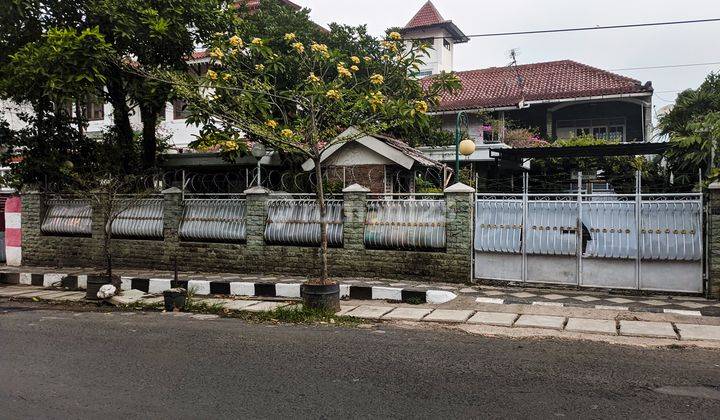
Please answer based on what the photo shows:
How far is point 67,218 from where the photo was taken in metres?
14.0

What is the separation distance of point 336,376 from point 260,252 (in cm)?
710

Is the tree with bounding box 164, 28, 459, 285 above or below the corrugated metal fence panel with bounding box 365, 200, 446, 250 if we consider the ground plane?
above

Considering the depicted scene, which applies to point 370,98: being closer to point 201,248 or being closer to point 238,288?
point 238,288

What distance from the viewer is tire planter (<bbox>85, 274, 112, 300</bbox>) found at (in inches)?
391

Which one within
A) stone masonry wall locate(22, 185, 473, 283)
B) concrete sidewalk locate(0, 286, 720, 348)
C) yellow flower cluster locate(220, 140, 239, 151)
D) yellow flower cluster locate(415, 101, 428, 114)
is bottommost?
concrete sidewalk locate(0, 286, 720, 348)

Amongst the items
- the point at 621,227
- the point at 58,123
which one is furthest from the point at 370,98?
the point at 58,123

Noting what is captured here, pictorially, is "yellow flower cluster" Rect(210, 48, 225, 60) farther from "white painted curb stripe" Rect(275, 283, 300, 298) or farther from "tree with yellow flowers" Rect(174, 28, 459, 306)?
"white painted curb stripe" Rect(275, 283, 300, 298)

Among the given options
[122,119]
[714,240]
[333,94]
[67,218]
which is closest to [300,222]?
[333,94]

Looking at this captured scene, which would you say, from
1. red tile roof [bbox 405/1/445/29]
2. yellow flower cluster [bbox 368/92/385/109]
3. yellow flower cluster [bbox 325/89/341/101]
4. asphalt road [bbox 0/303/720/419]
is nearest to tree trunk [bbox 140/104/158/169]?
yellow flower cluster [bbox 325/89/341/101]

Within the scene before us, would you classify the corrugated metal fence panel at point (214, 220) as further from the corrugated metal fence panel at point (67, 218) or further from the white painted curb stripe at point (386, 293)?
the white painted curb stripe at point (386, 293)

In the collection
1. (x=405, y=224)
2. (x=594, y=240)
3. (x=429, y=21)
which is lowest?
(x=594, y=240)

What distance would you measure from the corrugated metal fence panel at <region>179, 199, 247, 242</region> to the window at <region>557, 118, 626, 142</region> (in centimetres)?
1448

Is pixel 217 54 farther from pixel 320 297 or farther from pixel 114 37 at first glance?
pixel 114 37

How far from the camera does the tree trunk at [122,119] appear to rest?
1343 cm
